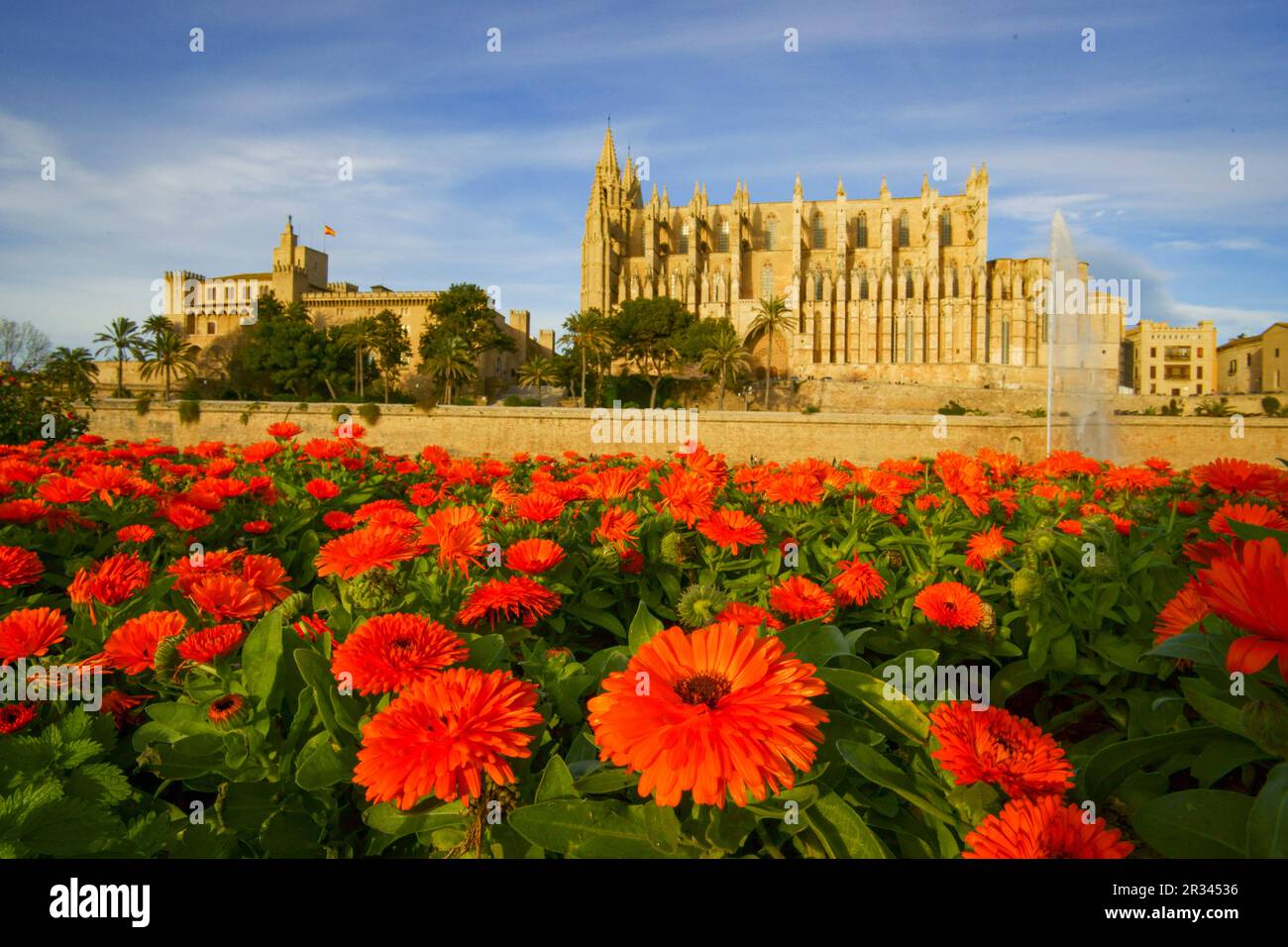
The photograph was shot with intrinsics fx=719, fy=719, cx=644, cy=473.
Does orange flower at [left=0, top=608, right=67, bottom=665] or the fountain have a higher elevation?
the fountain

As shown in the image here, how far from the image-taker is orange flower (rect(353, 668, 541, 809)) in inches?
41.2

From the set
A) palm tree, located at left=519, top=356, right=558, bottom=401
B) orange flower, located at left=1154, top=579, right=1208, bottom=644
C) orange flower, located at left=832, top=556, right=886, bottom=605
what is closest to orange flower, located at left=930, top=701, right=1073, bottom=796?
orange flower, located at left=1154, top=579, right=1208, bottom=644

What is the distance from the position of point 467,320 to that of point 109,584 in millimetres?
52454

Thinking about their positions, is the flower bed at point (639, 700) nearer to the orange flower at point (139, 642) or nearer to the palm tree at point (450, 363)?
the orange flower at point (139, 642)

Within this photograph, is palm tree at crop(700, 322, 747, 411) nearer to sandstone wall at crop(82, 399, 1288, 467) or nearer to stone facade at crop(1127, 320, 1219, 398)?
sandstone wall at crop(82, 399, 1288, 467)

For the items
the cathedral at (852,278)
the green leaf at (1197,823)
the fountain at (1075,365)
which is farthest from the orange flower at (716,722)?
the cathedral at (852,278)

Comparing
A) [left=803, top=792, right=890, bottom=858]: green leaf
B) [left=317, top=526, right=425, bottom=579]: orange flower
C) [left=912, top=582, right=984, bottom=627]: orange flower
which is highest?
[left=317, top=526, right=425, bottom=579]: orange flower

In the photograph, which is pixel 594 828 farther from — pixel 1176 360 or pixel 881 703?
pixel 1176 360

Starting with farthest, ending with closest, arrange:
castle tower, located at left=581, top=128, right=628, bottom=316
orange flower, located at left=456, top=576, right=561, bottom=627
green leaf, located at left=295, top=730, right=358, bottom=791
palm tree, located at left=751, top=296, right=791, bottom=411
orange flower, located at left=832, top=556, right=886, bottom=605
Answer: castle tower, located at left=581, top=128, right=628, bottom=316
palm tree, located at left=751, top=296, right=791, bottom=411
orange flower, located at left=832, top=556, right=886, bottom=605
orange flower, located at left=456, top=576, right=561, bottom=627
green leaf, located at left=295, top=730, right=358, bottom=791

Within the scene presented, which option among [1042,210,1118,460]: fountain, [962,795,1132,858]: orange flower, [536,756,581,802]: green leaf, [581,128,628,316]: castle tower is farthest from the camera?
[581,128,628,316]: castle tower

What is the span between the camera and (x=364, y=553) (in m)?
1.87

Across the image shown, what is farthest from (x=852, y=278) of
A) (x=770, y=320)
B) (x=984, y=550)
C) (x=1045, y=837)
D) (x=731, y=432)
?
(x=1045, y=837)

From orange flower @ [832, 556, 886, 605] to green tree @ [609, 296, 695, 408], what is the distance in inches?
1905

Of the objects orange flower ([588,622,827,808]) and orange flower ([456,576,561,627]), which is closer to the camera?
orange flower ([588,622,827,808])
